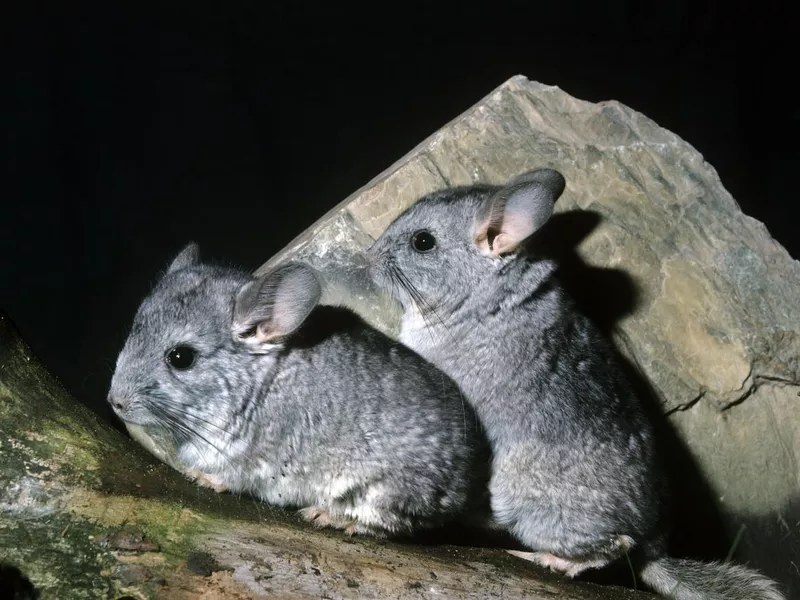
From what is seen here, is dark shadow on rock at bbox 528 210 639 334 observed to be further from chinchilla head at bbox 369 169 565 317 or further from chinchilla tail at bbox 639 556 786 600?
chinchilla tail at bbox 639 556 786 600

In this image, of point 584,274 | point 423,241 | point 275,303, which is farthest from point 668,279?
point 275,303

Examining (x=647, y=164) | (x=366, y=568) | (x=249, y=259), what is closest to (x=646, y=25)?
(x=647, y=164)

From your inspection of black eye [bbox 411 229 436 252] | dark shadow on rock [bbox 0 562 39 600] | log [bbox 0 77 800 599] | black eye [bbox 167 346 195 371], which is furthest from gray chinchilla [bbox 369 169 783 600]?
dark shadow on rock [bbox 0 562 39 600]

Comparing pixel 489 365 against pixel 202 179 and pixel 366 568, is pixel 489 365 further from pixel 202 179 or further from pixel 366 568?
pixel 202 179

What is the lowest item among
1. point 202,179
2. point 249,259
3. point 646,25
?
point 249,259

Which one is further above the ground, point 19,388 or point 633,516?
point 19,388

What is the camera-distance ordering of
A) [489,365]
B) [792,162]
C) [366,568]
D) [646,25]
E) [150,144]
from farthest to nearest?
[792,162]
[646,25]
[150,144]
[489,365]
[366,568]
